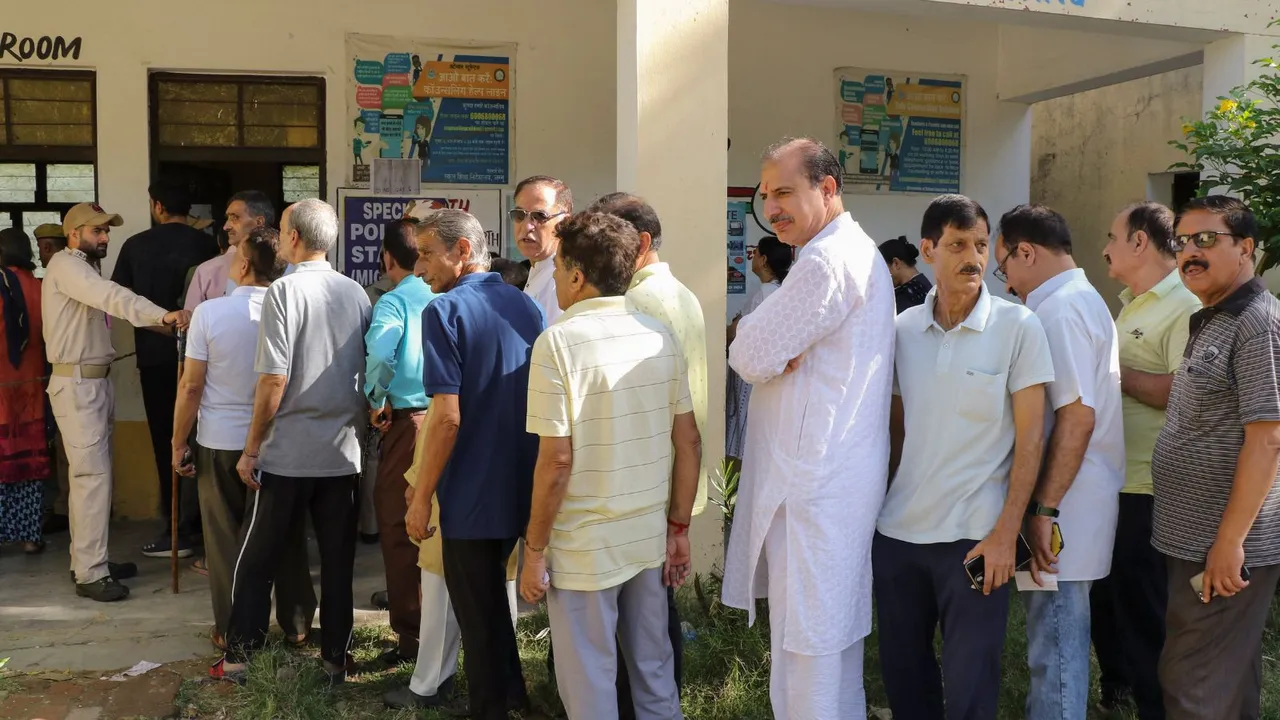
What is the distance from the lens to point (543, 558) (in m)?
2.97

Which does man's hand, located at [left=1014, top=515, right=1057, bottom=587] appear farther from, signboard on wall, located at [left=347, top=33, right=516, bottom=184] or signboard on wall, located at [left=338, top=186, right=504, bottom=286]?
signboard on wall, located at [left=347, top=33, right=516, bottom=184]

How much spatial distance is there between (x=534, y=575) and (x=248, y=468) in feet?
4.78

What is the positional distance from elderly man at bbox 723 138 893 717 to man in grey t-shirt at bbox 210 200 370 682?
173cm

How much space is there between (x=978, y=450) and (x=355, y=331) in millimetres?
A: 2311

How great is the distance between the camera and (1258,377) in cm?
279

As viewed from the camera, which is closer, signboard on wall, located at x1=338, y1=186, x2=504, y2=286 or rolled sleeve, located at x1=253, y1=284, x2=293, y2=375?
rolled sleeve, located at x1=253, y1=284, x2=293, y2=375

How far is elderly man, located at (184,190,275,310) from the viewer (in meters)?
4.77

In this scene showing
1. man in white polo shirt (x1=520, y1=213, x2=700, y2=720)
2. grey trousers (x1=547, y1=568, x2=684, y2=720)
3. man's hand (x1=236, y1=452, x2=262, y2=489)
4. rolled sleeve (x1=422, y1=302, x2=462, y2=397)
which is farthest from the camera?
man's hand (x1=236, y1=452, x2=262, y2=489)

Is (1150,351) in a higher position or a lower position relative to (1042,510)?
higher

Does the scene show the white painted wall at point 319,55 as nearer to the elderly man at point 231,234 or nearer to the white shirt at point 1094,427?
the elderly man at point 231,234

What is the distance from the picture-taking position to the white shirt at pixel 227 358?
4094 mm

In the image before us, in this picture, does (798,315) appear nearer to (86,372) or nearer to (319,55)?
(86,372)

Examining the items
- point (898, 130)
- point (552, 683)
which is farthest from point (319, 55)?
point (552, 683)

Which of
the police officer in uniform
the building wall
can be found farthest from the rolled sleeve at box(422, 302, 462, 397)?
the building wall
